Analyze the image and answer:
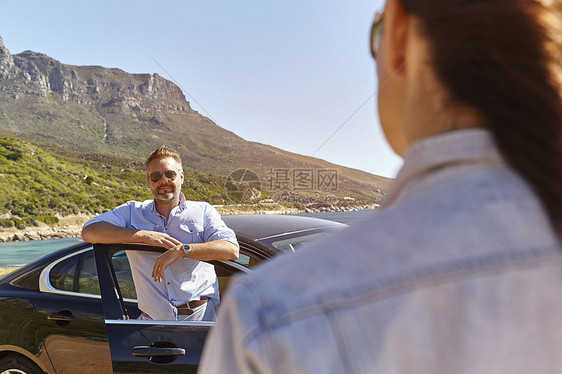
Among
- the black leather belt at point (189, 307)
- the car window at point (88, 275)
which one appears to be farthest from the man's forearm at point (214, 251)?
the car window at point (88, 275)

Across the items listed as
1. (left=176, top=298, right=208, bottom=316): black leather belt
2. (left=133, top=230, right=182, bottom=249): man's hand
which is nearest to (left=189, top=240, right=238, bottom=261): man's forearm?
(left=133, top=230, right=182, bottom=249): man's hand

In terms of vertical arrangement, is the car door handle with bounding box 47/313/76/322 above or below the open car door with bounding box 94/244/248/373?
above

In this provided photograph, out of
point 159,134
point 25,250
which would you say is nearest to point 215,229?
point 159,134

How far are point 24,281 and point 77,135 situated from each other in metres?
8.90

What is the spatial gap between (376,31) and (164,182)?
2.57 m

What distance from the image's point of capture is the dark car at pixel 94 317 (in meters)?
2.33

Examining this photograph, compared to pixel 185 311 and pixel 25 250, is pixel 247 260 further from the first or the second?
pixel 25 250

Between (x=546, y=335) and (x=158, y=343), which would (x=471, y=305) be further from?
(x=158, y=343)

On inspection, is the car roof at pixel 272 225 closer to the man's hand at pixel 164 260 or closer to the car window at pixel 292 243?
the car window at pixel 292 243

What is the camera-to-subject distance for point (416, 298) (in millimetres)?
410

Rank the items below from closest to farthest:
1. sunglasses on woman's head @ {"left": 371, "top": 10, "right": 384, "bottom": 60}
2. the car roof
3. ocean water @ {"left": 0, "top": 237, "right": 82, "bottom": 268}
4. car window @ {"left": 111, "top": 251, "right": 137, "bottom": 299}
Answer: sunglasses on woman's head @ {"left": 371, "top": 10, "right": 384, "bottom": 60}
car window @ {"left": 111, "top": 251, "right": 137, "bottom": 299}
the car roof
ocean water @ {"left": 0, "top": 237, "right": 82, "bottom": 268}

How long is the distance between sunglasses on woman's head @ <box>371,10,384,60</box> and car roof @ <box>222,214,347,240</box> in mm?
2191

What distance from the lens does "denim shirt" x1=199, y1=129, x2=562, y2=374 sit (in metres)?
0.40

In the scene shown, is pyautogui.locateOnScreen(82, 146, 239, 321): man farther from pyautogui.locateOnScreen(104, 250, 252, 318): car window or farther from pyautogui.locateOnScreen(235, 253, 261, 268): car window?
pyautogui.locateOnScreen(235, 253, 261, 268): car window
